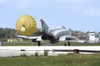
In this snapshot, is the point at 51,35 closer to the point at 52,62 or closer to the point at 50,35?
the point at 50,35

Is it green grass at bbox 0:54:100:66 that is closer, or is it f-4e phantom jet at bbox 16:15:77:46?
green grass at bbox 0:54:100:66

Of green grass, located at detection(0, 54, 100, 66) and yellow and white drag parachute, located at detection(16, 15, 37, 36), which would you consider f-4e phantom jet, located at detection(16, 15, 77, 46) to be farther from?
green grass, located at detection(0, 54, 100, 66)

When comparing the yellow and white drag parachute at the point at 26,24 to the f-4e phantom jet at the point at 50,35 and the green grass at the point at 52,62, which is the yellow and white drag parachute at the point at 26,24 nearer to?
the f-4e phantom jet at the point at 50,35

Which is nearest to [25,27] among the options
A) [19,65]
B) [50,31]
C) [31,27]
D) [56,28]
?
[31,27]

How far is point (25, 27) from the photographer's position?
45.9m

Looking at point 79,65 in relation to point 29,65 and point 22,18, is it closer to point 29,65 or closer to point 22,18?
point 29,65

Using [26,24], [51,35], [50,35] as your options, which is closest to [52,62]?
[26,24]

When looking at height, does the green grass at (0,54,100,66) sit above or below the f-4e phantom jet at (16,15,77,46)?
below

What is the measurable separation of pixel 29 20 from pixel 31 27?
4.49ft

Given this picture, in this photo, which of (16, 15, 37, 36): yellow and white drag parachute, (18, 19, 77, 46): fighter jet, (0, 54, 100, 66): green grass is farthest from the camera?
(18, 19, 77, 46): fighter jet

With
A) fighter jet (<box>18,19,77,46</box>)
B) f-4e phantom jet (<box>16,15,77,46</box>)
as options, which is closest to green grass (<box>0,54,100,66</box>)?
f-4e phantom jet (<box>16,15,77,46</box>)

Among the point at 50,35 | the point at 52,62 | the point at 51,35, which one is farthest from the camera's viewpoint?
the point at 51,35

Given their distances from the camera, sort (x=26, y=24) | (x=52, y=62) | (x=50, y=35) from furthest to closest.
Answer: (x=50, y=35)
(x=26, y=24)
(x=52, y=62)

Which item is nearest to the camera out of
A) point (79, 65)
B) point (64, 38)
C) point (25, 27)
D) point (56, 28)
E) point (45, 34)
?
point (79, 65)
